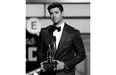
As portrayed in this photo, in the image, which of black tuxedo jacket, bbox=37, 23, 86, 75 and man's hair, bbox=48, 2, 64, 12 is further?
man's hair, bbox=48, 2, 64, 12

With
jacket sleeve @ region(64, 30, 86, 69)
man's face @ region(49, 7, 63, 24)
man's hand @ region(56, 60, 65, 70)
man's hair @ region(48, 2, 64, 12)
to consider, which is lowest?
man's hand @ region(56, 60, 65, 70)

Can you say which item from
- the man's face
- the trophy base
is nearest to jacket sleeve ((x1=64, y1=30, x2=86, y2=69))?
the trophy base

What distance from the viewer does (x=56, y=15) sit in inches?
92.2

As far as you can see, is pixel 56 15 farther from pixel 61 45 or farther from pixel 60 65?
pixel 60 65

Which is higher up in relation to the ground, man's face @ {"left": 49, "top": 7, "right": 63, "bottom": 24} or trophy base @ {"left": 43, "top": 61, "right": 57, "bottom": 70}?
man's face @ {"left": 49, "top": 7, "right": 63, "bottom": 24}

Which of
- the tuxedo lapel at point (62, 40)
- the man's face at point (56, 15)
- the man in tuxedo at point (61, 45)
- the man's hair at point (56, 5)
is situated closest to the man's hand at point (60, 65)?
the man in tuxedo at point (61, 45)

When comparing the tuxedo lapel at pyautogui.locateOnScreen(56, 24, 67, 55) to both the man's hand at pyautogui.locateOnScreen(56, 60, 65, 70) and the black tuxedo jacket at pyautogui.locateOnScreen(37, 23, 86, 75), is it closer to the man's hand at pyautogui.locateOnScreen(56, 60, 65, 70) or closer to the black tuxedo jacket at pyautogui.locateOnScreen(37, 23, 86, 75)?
the black tuxedo jacket at pyautogui.locateOnScreen(37, 23, 86, 75)

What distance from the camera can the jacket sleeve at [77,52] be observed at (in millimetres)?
2281

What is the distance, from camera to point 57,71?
2.28m

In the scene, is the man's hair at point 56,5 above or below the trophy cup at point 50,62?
above

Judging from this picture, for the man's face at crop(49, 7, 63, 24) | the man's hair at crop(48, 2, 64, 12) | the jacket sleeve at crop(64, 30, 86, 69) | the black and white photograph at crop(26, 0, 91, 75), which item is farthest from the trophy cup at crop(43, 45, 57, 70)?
the man's hair at crop(48, 2, 64, 12)

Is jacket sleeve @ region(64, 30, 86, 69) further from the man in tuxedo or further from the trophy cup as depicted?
the trophy cup

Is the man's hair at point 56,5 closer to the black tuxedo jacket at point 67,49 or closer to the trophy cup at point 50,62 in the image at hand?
the black tuxedo jacket at point 67,49

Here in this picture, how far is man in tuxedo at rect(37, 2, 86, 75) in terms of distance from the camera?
7.48 ft
